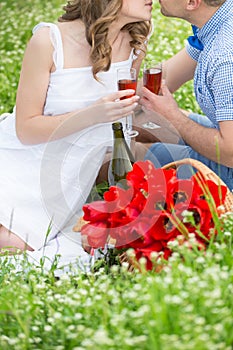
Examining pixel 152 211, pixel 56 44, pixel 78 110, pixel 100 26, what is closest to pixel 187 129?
pixel 78 110

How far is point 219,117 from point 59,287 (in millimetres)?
1226

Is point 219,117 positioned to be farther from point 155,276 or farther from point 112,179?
point 155,276

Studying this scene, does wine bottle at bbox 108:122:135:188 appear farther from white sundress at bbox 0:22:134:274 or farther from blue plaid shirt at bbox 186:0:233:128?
blue plaid shirt at bbox 186:0:233:128

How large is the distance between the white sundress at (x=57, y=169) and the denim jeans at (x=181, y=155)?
0.28 metres

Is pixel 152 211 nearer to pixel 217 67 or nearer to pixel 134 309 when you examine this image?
pixel 134 309

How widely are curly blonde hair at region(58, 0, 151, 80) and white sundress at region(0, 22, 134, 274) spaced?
0.30ft

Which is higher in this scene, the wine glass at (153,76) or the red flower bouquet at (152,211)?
the wine glass at (153,76)

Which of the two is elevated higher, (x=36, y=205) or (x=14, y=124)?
(x=14, y=124)

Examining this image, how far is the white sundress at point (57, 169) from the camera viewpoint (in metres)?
4.00

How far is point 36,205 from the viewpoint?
13.4 ft

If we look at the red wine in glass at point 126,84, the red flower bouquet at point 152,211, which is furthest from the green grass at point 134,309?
the red wine in glass at point 126,84

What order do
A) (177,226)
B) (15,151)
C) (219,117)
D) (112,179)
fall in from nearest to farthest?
(177,226) < (219,117) < (112,179) < (15,151)

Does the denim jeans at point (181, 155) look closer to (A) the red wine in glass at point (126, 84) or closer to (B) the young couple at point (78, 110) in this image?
(B) the young couple at point (78, 110)

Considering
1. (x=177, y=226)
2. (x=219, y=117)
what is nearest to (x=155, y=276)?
(x=177, y=226)
